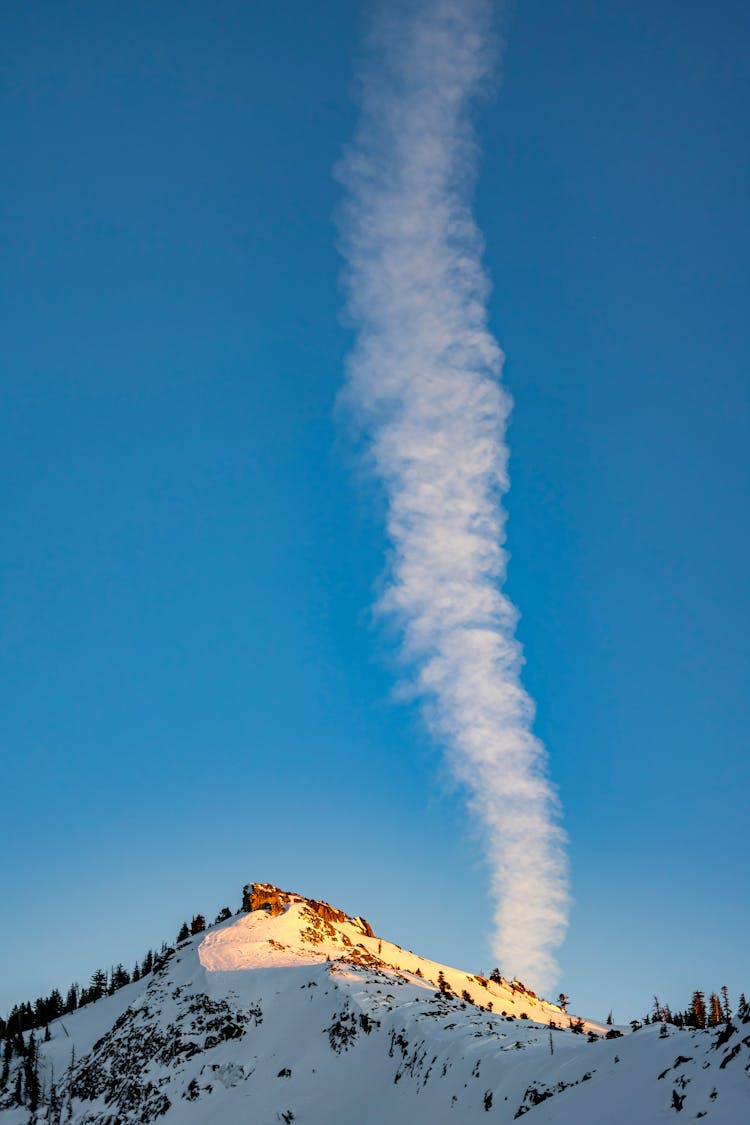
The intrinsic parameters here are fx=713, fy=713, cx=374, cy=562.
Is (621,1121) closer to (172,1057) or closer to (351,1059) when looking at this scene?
(351,1059)

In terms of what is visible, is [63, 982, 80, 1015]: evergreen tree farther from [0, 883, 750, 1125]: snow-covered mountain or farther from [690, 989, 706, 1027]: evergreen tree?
[690, 989, 706, 1027]: evergreen tree

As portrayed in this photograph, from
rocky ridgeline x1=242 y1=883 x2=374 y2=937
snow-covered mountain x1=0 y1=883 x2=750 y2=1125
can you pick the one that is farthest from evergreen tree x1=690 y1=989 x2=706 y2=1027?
rocky ridgeline x1=242 y1=883 x2=374 y2=937

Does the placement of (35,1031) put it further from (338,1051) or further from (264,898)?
(338,1051)

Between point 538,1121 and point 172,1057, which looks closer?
point 538,1121

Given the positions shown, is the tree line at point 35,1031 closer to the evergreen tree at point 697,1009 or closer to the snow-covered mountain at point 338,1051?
the snow-covered mountain at point 338,1051

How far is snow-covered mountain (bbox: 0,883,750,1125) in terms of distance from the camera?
24.5 meters

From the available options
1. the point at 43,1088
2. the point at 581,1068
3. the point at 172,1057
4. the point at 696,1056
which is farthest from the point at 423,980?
the point at 696,1056

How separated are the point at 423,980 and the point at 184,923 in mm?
65593

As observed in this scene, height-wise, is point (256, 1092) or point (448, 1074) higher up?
point (448, 1074)

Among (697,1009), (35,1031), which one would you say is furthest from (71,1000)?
(697,1009)

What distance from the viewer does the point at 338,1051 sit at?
55.9m

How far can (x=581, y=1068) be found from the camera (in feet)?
99.1

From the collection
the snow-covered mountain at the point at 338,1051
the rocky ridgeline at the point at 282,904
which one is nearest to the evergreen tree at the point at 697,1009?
the snow-covered mountain at the point at 338,1051

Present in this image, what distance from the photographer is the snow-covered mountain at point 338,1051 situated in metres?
24.5
